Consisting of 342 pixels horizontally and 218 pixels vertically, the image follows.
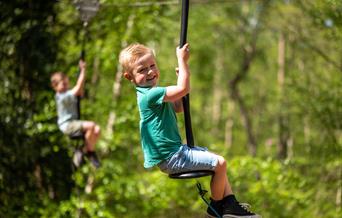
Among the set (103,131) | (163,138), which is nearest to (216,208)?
(163,138)

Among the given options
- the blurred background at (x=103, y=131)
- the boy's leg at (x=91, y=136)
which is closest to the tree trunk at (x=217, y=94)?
the blurred background at (x=103, y=131)

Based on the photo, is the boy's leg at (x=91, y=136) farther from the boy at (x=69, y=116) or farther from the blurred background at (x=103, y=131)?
the blurred background at (x=103, y=131)

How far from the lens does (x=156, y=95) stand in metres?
3.13

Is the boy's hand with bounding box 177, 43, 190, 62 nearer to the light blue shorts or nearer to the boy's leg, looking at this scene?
the light blue shorts

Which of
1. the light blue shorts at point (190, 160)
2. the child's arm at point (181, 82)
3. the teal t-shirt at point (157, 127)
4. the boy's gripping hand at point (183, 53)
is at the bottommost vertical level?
the light blue shorts at point (190, 160)

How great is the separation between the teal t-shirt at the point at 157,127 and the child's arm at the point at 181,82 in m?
0.09

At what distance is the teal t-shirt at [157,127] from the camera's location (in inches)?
125

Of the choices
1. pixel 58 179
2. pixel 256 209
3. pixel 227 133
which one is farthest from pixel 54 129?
pixel 227 133

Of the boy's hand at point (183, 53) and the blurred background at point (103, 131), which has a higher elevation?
the boy's hand at point (183, 53)

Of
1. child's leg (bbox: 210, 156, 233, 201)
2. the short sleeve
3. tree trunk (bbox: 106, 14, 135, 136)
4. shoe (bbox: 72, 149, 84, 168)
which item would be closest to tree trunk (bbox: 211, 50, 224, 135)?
tree trunk (bbox: 106, 14, 135, 136)

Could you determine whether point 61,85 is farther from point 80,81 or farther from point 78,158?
point 78,158

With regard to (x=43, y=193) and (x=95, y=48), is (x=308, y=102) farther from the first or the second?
(x=43, y=193)

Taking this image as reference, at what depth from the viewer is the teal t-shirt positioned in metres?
3.18

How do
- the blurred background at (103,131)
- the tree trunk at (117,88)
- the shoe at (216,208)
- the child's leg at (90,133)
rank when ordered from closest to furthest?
the shoe at (216,208)
the child's leg at (90,133)
the blurred background at (103,131)
the tree trunk at (117,88)
